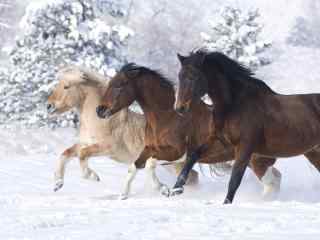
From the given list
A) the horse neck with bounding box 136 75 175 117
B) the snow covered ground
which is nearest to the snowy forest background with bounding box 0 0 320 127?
the horse neck with bounding box 136 75 175 117

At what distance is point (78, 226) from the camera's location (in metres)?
5.88

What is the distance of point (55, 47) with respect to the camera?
21359 mm

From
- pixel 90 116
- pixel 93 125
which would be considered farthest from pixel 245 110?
pixel 90 116

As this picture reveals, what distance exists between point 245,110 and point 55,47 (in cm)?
1382

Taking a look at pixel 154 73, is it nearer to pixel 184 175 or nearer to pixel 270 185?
pixel 184 175

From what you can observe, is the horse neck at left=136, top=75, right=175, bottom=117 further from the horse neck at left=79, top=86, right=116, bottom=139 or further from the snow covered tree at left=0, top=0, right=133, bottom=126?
the snow covered tree at left=0, top=0, right=133, bottom=126

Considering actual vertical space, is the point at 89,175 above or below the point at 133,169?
below

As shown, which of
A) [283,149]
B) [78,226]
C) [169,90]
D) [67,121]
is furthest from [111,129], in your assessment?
[67,121]

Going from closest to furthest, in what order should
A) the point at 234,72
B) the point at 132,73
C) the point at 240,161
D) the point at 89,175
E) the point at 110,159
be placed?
the point at 240,161, the point at 234,72, the point at 132,73, the point at 89,175, the point at 110,159

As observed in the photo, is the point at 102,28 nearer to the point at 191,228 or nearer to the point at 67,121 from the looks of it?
the point at 67,121

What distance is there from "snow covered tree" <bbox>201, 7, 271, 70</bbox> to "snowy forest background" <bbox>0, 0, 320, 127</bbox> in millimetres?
37

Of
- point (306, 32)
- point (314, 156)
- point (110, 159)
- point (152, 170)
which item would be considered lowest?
point (306, 32)

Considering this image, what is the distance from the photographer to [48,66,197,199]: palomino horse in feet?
35.4

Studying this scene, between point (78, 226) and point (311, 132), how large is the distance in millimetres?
3843
